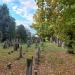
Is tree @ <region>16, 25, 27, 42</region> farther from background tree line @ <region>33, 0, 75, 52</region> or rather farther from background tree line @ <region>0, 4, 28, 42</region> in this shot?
background tree line @ <region>33, 0, 75, 52</region>

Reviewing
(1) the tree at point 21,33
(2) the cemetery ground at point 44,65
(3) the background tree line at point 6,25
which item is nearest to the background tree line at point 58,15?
(2) the cemetery ground at point 44,65

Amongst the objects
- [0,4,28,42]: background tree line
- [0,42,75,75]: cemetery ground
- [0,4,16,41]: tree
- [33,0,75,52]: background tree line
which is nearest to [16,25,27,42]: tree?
[0,4,28,42]: background tree line

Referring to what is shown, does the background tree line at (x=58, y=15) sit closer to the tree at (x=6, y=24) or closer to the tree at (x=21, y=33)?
the tree at (x=6, y=24)

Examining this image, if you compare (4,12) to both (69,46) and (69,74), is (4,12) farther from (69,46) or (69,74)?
(69,74)

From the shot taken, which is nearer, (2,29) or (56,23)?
(56,23)

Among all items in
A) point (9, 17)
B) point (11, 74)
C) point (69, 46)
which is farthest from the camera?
point (9, 17)

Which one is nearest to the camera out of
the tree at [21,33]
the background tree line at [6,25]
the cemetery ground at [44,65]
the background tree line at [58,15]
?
the cemetery ground at [44,65]

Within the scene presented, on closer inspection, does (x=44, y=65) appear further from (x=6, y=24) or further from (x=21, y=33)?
(x=21, y=33)

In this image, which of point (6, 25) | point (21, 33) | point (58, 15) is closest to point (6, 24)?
point (6, 25)

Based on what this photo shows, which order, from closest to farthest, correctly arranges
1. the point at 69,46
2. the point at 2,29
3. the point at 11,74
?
the point at 11,74
the point at 69,46
the point at 2,29

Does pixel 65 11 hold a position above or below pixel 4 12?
below

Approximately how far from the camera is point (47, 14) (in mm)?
33719

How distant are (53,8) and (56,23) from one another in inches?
121

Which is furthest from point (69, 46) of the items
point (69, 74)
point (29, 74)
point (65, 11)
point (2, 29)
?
point (2, 29)
